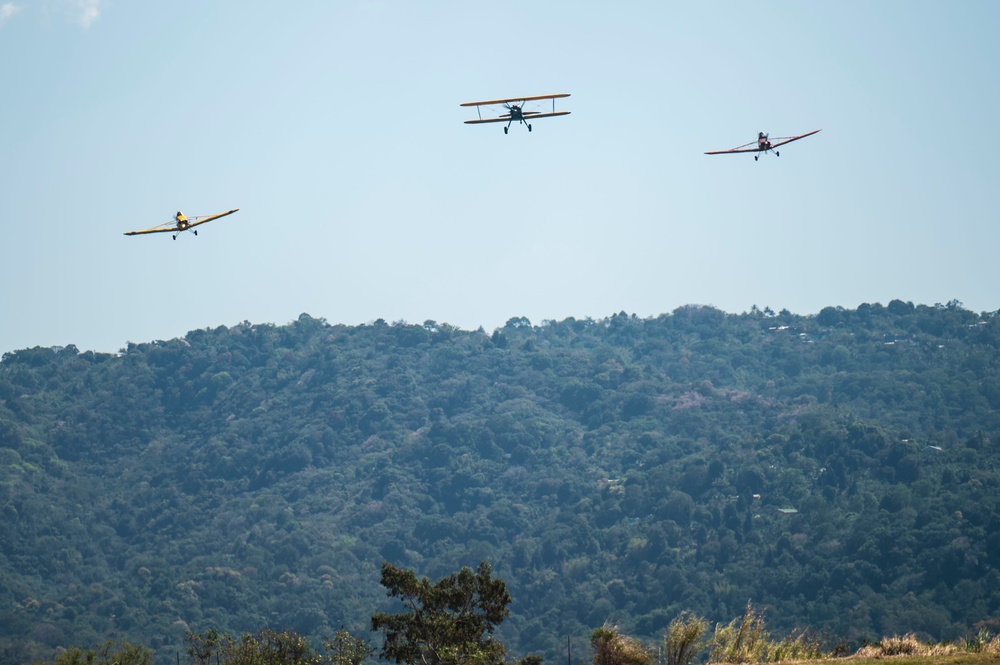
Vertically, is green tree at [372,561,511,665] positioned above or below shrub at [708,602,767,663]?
above

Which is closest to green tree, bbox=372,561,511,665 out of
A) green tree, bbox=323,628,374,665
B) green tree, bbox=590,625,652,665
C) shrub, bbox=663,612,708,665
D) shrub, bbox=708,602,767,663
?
green tree, bbox=323,628,374,665

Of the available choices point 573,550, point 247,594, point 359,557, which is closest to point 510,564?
point 573,550

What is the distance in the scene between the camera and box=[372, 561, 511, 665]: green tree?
142 feet

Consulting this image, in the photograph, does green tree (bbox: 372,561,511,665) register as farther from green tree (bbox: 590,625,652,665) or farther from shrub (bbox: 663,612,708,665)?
shrub (bbox: 663,612,708,665)

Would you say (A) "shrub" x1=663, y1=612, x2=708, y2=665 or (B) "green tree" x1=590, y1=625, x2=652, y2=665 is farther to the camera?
(B) "green tree" x1=590, y1=625, x2=652, y2=665

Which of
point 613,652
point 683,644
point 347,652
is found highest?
point 683,644

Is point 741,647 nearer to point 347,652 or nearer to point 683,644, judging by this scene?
point 683,644

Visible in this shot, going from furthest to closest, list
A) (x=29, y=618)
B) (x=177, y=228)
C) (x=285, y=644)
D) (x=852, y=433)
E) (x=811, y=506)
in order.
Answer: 1. (x=852, y=433)
2. (x=811, y=506)
3. (x=29, y=618)
4. (x=177, y=228)
5. (x=285, y=644)

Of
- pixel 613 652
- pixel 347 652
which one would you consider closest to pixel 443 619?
pixel 347 652

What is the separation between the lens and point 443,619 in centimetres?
4388

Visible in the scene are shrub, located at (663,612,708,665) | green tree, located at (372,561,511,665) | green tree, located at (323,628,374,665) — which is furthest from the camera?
green tree, located at (323,628,374,665)

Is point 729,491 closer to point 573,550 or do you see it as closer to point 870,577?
point 573,550

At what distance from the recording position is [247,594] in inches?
7136

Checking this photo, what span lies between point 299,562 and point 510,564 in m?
30.3
